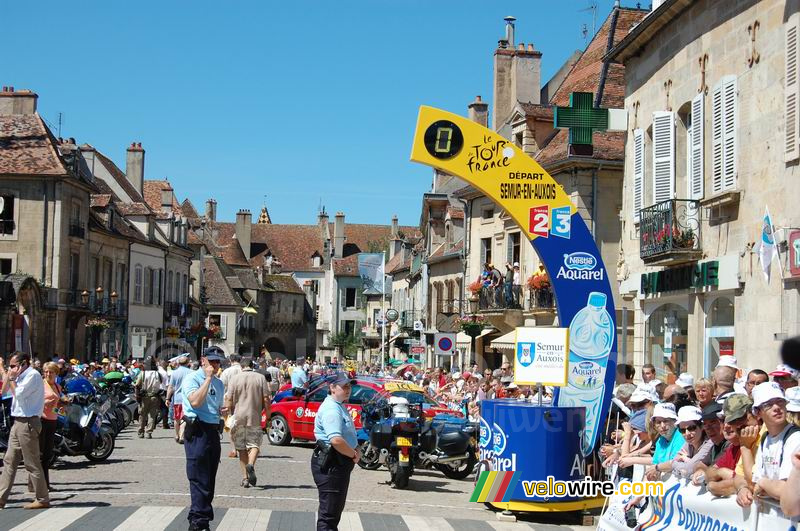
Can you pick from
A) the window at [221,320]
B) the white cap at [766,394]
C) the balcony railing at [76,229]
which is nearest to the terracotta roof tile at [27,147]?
the balcony railing at [76,229]

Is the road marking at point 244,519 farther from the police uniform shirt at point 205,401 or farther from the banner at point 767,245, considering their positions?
the banner at point 767,245

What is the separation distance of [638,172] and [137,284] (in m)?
36.1

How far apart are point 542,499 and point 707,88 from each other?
7.96 meters

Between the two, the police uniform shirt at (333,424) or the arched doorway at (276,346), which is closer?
the police uniform shirt at (333,424)

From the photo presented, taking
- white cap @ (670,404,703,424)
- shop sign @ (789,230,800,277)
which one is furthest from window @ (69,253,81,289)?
white cap @ (670,404,703,424)

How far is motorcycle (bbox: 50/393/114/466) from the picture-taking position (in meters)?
16.5

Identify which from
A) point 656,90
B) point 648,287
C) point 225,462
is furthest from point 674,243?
point 225,462

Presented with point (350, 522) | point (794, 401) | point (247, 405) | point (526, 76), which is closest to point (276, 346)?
point (526, 76)

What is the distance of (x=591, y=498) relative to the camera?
1260 centimetres

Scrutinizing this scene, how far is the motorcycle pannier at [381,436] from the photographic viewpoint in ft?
50.3

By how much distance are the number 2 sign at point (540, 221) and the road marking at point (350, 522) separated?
4137 millimetres

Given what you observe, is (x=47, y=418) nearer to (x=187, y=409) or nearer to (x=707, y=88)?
(x=187, y=409)

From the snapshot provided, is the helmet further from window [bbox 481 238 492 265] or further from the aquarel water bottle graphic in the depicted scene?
window [bbox 481 238 492 265]

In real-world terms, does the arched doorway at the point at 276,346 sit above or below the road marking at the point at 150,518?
above
